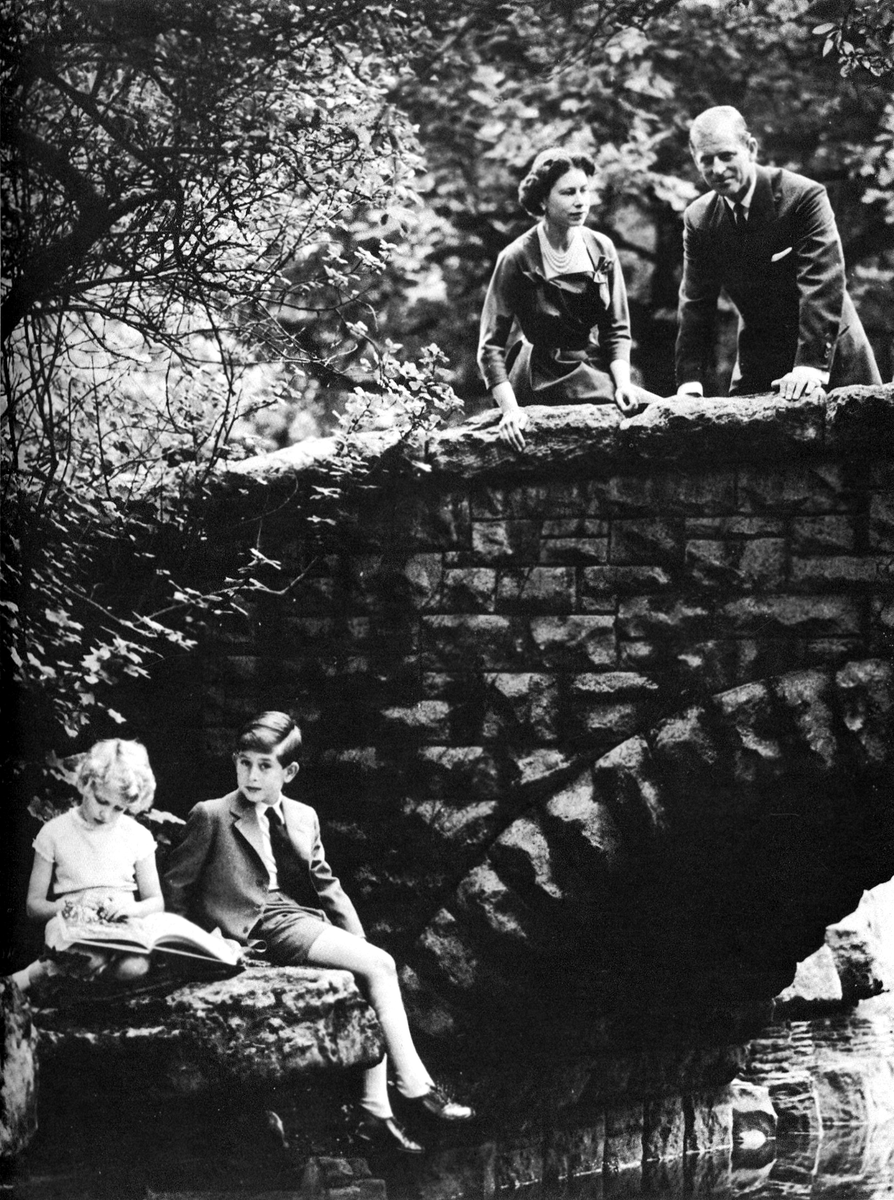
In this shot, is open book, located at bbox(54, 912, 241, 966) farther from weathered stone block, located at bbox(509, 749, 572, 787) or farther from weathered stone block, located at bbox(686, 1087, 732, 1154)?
weathered stone block, located at bbox(686, 1087, 732, 1154)

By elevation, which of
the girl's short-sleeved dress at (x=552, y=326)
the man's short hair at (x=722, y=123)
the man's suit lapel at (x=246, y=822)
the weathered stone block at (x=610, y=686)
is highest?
the man's short hair at (x=722, y=123)

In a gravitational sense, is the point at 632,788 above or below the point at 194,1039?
above

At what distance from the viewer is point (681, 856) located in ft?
14.5

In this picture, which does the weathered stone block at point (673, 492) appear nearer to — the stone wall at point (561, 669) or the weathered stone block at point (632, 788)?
the stone wall at point (561, 669)

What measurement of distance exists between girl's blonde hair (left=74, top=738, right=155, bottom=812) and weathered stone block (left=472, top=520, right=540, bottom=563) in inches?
41.3

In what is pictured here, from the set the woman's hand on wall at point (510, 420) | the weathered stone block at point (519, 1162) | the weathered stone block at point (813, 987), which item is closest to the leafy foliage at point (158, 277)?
the woman's hand on wall at point (510, 420)

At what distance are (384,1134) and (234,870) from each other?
2.53 feet

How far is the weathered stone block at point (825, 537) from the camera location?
4.20 meters

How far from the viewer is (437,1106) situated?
4.30 metres

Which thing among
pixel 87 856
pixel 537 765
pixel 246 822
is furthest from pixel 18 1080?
pixel 537 765

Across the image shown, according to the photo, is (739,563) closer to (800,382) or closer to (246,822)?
(800,382)

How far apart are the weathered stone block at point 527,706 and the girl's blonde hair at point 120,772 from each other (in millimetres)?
926

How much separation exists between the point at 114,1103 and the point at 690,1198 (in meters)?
2.03

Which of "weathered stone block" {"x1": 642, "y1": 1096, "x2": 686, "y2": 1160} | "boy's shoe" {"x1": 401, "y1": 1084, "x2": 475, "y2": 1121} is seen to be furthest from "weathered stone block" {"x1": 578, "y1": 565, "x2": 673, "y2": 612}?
"weathered stone block" {"x1": 642, "y1": 1096, "x2": 686, "y2": 1160}
